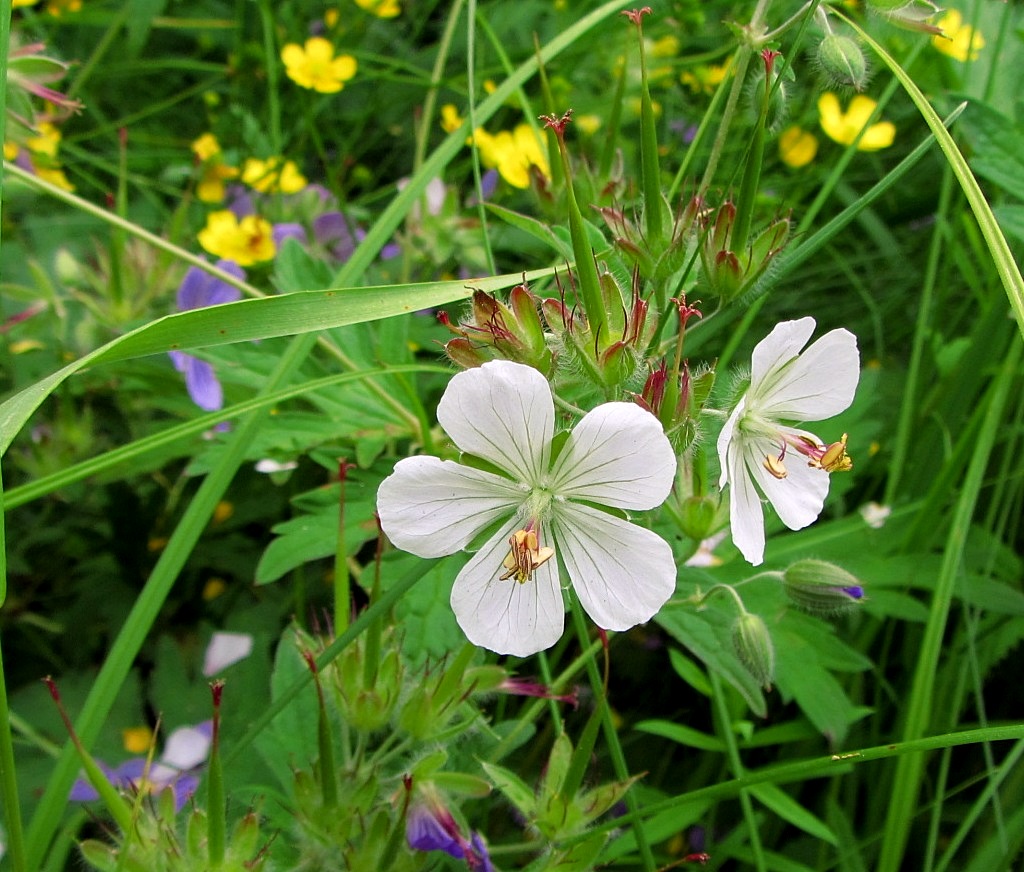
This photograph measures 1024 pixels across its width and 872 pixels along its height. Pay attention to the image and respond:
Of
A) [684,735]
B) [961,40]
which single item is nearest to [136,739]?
[684,735]

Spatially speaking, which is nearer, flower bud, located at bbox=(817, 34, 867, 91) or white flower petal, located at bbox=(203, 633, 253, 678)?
flower bud, located at bbox=(817, 34, 867, 91)

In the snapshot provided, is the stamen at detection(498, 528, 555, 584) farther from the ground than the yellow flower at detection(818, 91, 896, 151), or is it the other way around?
the stamen at detection(498, 528, 555, 584)

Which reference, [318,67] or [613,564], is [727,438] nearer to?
[613,564]

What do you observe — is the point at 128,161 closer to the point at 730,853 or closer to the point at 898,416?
the point at 898,416

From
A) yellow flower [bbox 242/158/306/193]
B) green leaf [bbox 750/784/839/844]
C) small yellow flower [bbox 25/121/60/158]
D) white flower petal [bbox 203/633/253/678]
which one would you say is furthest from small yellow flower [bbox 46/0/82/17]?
green leaf [bbox 750/784/839/844]

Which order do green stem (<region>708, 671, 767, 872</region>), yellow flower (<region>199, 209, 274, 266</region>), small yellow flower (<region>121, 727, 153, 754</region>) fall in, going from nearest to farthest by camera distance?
green stem (<region>708, 671, 767, 872</region>), small yellow flower (<region>121, 727, 153, 754</region>), yellow flower (<region>199, 209, 274, 266</region>)

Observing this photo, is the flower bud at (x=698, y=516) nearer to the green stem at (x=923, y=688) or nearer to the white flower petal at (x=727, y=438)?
the white flower petal at (x=727, y=438)

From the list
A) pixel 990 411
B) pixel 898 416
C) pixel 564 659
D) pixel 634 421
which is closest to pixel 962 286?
pixel 898 416

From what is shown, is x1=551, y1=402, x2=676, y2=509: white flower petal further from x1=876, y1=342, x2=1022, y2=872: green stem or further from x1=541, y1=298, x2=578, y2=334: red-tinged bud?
x1=876, y1=342, x2=1022, y2=872: green stem

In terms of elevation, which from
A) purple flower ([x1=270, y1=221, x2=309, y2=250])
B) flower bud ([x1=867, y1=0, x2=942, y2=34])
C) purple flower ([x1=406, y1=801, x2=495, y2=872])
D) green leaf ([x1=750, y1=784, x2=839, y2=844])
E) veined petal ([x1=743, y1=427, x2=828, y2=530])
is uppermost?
flower bud ([x1=867, y1=0, x2=942, y2=34])
